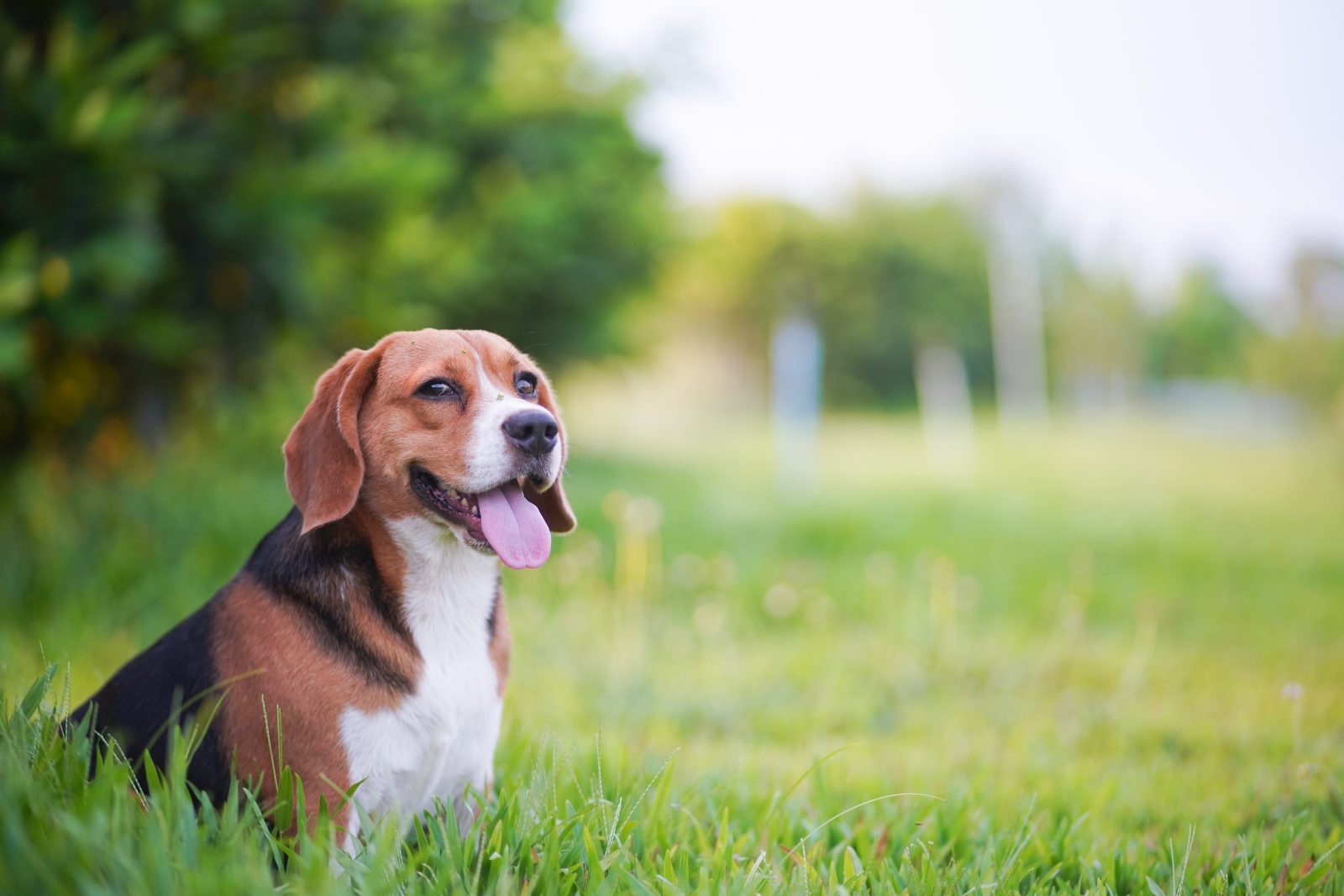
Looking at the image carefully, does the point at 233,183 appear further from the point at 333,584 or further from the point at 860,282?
the point at 860,282

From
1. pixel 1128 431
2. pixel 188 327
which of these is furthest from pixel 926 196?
pixel 188 327

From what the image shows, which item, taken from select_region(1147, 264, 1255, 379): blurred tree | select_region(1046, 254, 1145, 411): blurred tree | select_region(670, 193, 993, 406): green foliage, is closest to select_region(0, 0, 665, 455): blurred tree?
select_region(670, 193, 993, 406): green foliage

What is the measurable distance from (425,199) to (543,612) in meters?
4.56

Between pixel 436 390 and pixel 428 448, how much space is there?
0.18 m

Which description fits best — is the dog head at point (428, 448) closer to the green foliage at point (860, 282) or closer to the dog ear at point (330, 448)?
the dog ear at point (330, 448)

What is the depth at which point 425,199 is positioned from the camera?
8.95 metres

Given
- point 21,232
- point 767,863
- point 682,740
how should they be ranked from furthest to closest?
1. point 21,232
2. point 682,740
3. point 767,863

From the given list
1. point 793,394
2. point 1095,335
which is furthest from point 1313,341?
point 1095,335

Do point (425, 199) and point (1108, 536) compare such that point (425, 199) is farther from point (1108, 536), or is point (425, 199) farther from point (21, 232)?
point (1108, 536)

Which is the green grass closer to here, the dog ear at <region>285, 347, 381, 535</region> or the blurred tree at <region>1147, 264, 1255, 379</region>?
the dog ear at <region>285, 347, 381, 535</region>

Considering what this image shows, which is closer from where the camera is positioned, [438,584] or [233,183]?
[438,584]

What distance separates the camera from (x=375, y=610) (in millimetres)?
2566

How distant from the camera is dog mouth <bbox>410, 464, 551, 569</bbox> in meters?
2.60

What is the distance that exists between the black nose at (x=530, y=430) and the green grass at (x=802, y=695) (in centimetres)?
82
